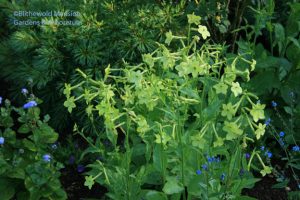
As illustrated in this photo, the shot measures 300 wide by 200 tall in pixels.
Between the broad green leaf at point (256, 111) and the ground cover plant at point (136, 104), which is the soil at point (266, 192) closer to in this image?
the ground cover plant at point (136, 104)

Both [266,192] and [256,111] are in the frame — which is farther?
[266,192]

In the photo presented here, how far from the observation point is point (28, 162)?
2625 mm

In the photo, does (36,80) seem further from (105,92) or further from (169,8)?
(105,92)

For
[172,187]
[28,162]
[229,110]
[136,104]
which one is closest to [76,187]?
[28,162]

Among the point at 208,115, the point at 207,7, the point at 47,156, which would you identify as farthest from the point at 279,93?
the point at 47,156

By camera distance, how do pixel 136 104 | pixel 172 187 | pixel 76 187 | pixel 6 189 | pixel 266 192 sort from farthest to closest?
pixel 76 187
pixel 266 192
pixel 6 189
pixel 136 104
pixel 172 187

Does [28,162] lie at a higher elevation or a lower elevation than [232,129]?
lower

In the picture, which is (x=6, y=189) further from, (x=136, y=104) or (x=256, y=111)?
(x=256, y=111)

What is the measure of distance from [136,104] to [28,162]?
0.63m

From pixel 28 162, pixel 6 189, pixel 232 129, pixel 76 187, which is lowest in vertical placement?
pixel 76 187

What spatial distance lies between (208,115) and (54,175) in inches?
31.9

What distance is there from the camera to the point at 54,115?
3279 mm

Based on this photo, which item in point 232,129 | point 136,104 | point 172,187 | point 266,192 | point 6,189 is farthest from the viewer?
point 266,192

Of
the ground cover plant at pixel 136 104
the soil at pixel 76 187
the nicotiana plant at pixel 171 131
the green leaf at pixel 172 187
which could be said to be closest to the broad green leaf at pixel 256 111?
the nicotiana plant at pixel 171 131
